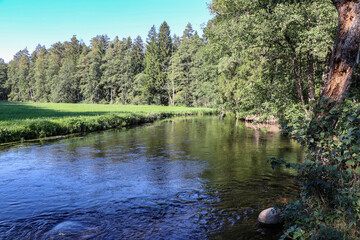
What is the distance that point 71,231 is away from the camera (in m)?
6.26

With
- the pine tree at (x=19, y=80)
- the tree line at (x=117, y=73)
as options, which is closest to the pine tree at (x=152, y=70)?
the tree line at (x=117, y=73)

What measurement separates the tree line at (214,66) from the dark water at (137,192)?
337cm

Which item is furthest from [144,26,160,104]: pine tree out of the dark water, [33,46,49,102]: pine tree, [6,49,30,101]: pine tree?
[6,49,30,101]: pine tree

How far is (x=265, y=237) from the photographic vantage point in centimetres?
593

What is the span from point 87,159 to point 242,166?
7.80 meters

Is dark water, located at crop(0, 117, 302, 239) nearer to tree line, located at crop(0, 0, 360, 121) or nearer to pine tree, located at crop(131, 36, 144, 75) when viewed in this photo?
tree line, located at crop(0, 0, 360, 121)

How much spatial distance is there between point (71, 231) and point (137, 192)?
2998mm

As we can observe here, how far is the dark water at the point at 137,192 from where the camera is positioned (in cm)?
642

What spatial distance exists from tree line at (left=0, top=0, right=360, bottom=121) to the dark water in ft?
11.0

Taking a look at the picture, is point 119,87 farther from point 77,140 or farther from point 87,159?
point 87,159

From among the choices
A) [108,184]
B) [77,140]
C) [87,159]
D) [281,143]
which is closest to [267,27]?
[281,143]

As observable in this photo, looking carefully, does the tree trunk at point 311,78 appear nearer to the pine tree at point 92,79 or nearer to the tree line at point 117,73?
the tree line at point 117,73

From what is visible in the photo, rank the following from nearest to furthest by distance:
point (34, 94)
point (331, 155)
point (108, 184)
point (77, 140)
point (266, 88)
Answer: point (331, 155), point (108, 184), point (266, 88), point (77, 140), point (34, 94)

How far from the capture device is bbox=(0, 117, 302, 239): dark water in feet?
21.1
